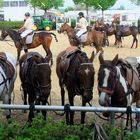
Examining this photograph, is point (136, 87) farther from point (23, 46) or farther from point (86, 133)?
point (23, 46)

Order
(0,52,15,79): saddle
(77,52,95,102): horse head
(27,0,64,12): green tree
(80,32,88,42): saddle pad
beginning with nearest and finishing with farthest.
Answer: (77,52,95,102): horse head < (0,52,15,79): saddle < (80,32,88,42): saddle pad < (27,0,64,12): green tree

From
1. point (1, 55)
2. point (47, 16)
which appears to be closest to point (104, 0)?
point (47, 16)

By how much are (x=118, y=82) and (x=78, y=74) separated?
1.31 metres

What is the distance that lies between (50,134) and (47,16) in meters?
68.6

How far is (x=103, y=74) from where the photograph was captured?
22.8 ft

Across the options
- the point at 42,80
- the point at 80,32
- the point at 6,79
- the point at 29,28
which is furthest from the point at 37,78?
the point at 80,32

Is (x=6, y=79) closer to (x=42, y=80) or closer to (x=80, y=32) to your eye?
(x=42, y=80)

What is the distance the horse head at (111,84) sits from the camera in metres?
6.93

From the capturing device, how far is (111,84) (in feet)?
23.1

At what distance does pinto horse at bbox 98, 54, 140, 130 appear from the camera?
6945mm

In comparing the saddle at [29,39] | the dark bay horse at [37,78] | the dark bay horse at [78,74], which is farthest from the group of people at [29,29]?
the dark bay horse at [37,78]

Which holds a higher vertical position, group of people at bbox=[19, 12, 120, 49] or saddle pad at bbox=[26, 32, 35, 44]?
group of people at bbox=[19, 12, 120, 49]

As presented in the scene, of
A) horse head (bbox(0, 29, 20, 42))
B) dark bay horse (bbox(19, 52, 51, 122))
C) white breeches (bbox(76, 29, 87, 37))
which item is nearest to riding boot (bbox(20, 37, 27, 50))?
horse head (bbox(0, 29, 20, 42))

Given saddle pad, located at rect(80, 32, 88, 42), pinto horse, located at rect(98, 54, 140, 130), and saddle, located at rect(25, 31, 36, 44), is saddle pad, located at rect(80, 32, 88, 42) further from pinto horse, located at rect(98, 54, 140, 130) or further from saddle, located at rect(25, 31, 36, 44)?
pinto horse, located at rect(98, 54, 140, 130)
